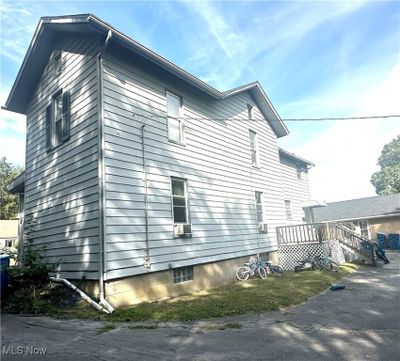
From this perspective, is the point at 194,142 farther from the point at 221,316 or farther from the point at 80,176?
the point at 221,316

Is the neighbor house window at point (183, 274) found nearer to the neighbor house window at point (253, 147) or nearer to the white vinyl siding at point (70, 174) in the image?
the white vinyl siding at point (70, 174)

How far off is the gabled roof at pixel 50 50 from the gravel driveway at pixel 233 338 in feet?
23.5

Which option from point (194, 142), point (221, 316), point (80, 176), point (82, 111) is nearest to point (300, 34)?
point (194, 142)

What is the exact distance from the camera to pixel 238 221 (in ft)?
41.4

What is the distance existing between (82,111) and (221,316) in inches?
260

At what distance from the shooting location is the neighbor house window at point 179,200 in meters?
9.85

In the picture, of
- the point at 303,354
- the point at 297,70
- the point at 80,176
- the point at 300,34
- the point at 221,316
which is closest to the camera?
the point at 303,354

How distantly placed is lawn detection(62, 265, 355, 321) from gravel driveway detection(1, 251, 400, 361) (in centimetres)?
44

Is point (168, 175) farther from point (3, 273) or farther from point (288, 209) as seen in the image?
point (288, 209)

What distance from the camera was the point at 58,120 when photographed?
10195 millimetres

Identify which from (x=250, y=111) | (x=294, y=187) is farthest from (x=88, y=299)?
(x=294, y=187)

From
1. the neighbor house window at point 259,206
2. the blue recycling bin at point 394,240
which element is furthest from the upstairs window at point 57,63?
the blue recycling bin at point 394,240

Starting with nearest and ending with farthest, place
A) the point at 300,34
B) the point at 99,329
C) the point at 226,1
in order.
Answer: the point at 99,329
the point at 226,1
the point at 300,34

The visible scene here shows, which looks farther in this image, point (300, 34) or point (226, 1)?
point (300, 34)
